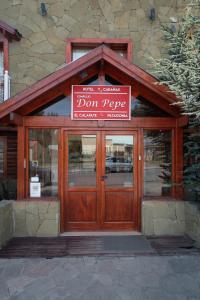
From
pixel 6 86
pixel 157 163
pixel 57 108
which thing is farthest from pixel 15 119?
pixel 157 163

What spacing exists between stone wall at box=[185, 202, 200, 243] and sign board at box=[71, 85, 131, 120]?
2.49 meters

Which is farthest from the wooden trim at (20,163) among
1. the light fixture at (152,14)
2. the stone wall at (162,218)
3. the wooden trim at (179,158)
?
the light fixture at (152,14)

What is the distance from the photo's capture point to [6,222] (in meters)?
Answer: 6.06

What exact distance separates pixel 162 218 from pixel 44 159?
3.16m

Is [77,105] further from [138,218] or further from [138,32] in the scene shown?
[138,32]

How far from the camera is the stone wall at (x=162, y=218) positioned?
6.56m

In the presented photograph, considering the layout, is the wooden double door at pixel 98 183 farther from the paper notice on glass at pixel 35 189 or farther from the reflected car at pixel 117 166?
the paper notice on glass at pixel 35 189

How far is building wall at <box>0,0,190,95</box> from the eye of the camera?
27.9 feet

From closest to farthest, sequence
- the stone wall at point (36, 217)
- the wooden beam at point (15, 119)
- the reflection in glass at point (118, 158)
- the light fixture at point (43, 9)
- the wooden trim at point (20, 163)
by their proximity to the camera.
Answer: the wooden beam at point (15, 119) → the stone wall at point (36, 217) → the wooden trim at point (20, 163) → the reflection in glass at point (118, 158) → the light fixture at point (43, 9)

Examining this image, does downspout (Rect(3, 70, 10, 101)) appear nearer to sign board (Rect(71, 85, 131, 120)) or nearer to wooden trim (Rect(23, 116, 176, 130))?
wooden trim (Rect(23, 116, 176, 130))

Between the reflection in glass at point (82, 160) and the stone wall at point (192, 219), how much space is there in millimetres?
2288

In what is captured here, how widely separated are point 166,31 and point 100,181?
3.89 m

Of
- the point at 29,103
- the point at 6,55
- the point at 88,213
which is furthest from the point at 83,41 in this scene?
the point at 88,213

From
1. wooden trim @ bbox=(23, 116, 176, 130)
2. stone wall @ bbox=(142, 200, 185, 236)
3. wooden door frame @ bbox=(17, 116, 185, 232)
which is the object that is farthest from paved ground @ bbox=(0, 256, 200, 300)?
wooden trim @ bbox=(23, 116, 176, 130)
